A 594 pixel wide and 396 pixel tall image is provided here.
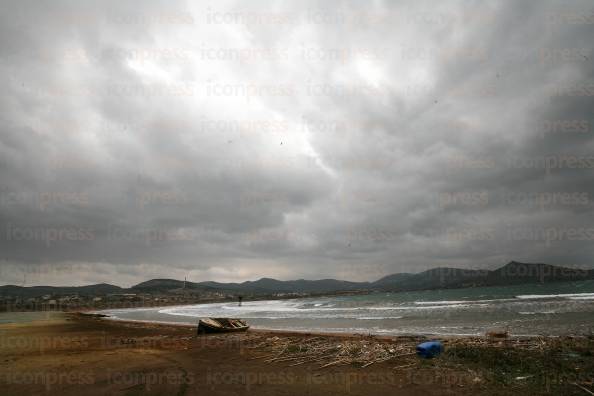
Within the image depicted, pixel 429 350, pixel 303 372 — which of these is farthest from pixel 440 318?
pixel 303 372

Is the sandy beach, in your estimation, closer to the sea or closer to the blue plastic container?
the blue plastic container

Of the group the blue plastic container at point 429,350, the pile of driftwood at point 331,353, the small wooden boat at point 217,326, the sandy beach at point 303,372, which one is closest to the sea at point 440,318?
the small wooden boat at point 217,326

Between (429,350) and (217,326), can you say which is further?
(217,326)

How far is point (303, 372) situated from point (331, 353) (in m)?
2.84

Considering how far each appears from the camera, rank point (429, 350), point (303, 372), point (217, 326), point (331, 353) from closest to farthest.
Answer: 1. point (303, 372)
2. point (429, 350)
3. point (331, 353)
4. point (217, 326)

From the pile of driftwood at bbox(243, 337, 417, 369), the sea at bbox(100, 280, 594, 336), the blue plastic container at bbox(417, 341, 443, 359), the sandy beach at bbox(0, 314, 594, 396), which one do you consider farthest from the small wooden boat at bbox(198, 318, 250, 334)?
the blue plastic container at bbox(417, 341, 443, 359)

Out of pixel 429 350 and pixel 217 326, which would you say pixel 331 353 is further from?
pixel 217 326

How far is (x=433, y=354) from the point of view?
12.2 metres

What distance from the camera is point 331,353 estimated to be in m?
13.7

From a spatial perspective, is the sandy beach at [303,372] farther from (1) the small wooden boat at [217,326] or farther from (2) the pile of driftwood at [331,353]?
(1) the small wooden boat at [217,326]

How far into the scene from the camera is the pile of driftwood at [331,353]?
40.1ft

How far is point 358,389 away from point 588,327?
17.9 meters

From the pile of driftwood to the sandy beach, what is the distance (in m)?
0.15

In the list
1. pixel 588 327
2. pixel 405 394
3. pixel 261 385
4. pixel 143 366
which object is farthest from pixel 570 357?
pixel 143 366
